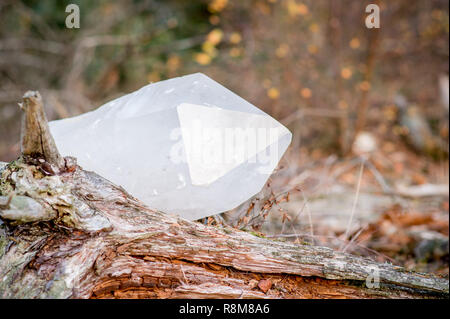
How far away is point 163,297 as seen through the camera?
1.23m

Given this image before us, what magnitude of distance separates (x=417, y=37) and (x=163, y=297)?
4884 millimetres

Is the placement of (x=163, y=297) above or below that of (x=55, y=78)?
below

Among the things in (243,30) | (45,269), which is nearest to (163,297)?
(45,269)

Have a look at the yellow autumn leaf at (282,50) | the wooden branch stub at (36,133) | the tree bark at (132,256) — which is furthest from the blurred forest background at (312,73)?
the wooden branch stub at (36,133)

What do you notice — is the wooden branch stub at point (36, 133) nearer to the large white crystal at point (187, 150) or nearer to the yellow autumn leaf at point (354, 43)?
the large white crystal at point (187, 150)

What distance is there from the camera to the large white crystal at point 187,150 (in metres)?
1.36

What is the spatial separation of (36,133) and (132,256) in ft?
1.79

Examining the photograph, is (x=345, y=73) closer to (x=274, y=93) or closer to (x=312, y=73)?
(x=312, y=73)

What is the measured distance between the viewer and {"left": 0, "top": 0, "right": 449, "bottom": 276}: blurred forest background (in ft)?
12.1

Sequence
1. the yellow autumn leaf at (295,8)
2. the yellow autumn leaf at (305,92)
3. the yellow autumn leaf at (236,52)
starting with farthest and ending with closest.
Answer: the yellow autumn leaf at (236,52)
the yellow autumn leaf at (305,92)
the yellow autumn leaf at (295,8)

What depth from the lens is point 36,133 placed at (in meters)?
1.06

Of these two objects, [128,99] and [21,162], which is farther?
[128,99]

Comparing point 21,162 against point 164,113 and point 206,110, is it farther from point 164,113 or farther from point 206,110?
point 206,110

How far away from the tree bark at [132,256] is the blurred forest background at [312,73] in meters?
1.61
